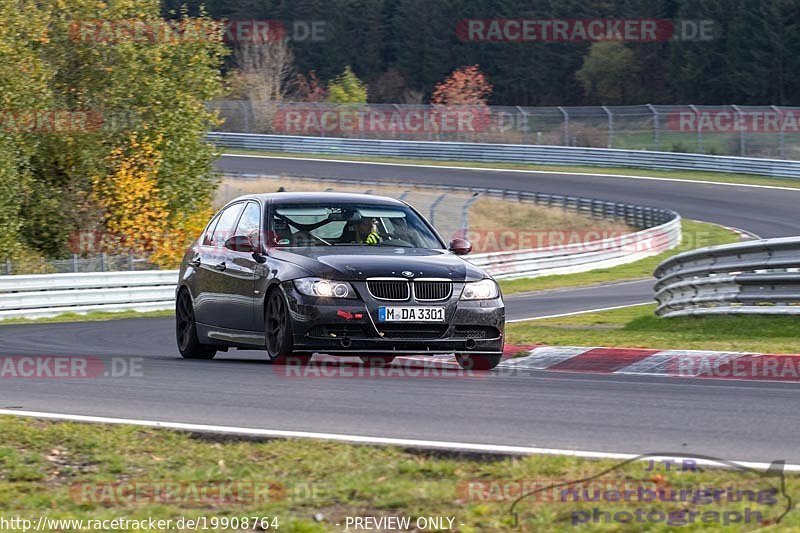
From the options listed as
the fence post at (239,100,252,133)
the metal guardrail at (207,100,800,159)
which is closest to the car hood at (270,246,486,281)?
the metal guardrail at (207,100,800,159)

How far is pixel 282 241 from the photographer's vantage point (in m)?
11.4

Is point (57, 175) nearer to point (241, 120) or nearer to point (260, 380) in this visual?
point (260, 380)

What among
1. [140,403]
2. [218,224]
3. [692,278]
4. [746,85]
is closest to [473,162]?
[746,85]

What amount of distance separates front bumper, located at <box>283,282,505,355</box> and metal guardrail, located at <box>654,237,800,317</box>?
4693 mm

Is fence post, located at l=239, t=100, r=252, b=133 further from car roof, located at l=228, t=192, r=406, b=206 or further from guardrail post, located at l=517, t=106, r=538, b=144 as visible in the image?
car roof, located at l=228, t=192, r=406, b=206

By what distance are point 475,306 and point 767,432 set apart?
3.81 m

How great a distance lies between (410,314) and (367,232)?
1393 mm

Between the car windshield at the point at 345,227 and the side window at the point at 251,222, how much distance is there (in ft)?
0.62

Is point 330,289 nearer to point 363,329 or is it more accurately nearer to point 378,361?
point 363,329

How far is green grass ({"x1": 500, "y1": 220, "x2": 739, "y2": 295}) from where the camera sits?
3161cm

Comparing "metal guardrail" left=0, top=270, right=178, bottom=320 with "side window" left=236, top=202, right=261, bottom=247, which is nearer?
"side window" left=236, top=202, right=261, bottom=247

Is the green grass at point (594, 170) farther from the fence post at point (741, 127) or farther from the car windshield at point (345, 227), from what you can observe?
the car windshield at point (345, 227)

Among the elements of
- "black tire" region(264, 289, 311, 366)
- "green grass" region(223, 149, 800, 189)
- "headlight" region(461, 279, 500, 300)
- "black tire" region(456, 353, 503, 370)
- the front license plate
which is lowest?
"green grass" region(223, 149, 800, 189)

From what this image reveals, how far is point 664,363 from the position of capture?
11164 millimetres
